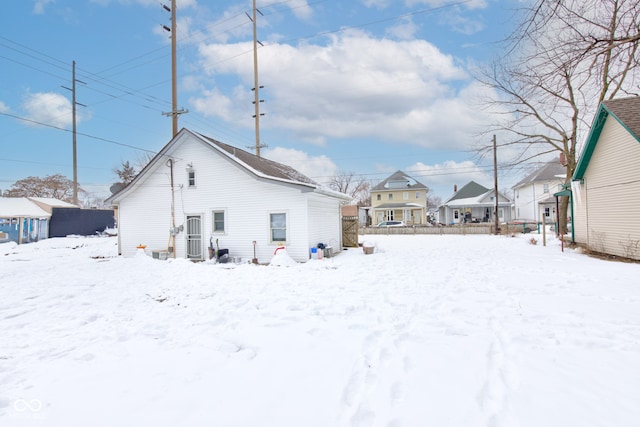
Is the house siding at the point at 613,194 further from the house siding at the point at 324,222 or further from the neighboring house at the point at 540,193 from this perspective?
the neighboring house at the point at 540,193

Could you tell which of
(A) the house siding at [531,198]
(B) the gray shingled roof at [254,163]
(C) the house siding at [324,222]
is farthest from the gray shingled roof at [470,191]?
(B) the gray shingled roof at [254,163]

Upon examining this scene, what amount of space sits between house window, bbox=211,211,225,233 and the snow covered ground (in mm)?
6600

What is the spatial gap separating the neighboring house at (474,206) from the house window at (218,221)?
120ft

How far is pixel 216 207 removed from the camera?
14070 mm

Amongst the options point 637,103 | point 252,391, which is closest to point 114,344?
point 252,391

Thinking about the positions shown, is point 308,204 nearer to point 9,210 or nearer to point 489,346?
point 489,346

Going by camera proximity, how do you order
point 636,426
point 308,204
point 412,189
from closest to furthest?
point 636,426 < point 308,204 < point 412,189

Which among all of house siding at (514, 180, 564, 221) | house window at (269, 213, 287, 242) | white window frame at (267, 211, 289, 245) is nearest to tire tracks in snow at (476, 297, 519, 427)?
white window frame at (267, 211, 289, 245)

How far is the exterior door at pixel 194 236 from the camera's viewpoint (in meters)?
14.4

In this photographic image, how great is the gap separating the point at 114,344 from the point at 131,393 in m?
1.62

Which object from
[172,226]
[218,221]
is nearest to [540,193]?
[218,221]

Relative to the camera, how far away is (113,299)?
6.74 m

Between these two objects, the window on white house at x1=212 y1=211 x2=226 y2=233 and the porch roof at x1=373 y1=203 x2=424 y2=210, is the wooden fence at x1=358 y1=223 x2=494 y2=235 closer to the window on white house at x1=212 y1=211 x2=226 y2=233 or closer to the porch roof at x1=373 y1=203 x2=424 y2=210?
the porch roof at x1=373 y1=203 x2=424 y2=210

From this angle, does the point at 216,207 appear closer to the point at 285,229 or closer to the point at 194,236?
the point at 194,236
